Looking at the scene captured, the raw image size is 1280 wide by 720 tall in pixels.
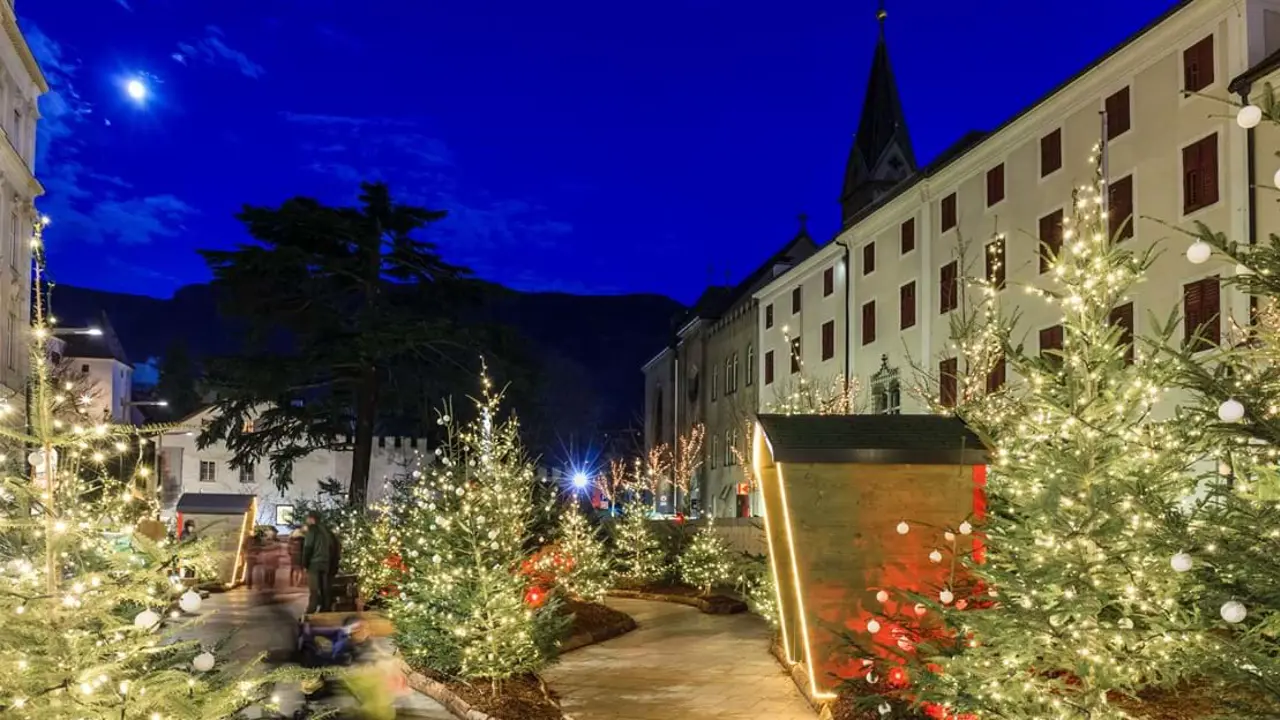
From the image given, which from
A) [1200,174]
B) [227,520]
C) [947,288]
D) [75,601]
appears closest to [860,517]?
[75,601]

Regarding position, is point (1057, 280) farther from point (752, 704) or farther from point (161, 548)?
point (161, 548)

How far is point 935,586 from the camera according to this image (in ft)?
30.3

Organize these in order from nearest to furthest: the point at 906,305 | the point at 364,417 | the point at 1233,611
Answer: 1. the point at 1233,611
2. the point at 906,305
3. the point at 364,417

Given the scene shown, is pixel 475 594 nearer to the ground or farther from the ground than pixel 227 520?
farther from the ground

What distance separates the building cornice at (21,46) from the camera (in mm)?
36250

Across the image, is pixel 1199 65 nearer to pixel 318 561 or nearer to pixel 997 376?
pixel 997 376

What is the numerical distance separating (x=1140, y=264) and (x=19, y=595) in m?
7.11

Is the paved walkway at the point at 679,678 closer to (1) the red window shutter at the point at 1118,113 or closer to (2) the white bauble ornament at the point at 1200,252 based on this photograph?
(2) the white bauble ornament at the point at 1200,252

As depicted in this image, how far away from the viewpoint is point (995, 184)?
26.4 metres

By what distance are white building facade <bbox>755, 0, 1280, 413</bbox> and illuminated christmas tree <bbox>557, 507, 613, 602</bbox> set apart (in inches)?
258

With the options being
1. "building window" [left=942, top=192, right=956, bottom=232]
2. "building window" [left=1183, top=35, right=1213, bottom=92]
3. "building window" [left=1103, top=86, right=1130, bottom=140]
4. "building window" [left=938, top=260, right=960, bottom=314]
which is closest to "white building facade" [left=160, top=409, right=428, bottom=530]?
"building window" [left=938, top=260, right=960, bottom=314]

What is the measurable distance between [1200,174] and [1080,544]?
15623 mm

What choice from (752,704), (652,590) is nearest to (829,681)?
(752,704)

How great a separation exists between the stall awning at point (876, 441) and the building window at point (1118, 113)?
14123 millimetres
